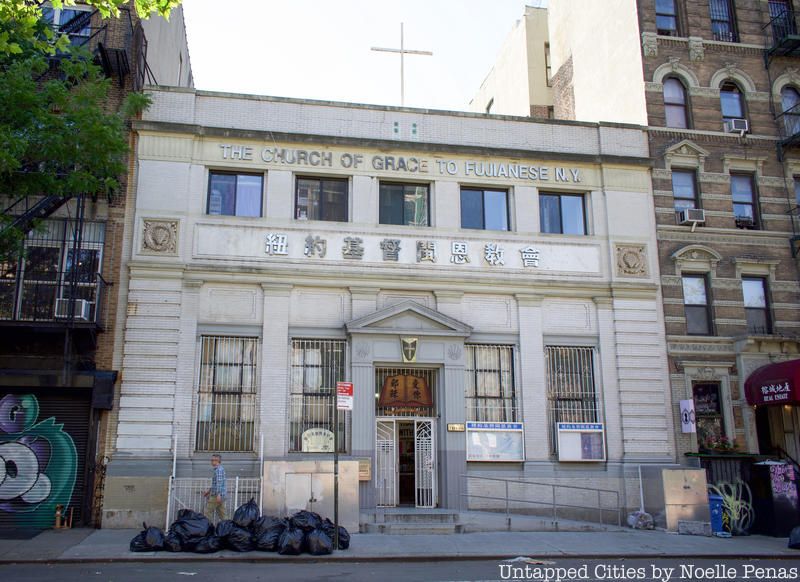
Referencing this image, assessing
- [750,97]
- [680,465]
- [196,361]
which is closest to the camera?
[196,361]

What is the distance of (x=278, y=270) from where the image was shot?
19422 millimetres

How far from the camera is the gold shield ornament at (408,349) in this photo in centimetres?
1944

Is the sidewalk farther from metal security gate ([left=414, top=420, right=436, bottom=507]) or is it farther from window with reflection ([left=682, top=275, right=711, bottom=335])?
window with reflection ([left=682, top=275, right=711, bottom=335])

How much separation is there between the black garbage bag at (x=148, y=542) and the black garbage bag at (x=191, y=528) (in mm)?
297

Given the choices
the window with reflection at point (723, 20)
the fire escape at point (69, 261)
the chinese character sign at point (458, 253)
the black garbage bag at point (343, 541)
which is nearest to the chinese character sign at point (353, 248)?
the chinese character sign at point (458, 253)

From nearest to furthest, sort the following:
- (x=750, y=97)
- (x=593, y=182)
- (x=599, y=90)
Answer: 1. (x=593, y=182)
2. (x=750, y=97)
3. (x=599, y=90)

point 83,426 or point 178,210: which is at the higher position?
point 178,210

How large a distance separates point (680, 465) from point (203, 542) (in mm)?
12874

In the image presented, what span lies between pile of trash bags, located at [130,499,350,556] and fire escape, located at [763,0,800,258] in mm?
17002

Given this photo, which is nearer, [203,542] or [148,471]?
[203,542]

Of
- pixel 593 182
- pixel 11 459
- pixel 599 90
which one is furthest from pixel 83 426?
pixel 599 90

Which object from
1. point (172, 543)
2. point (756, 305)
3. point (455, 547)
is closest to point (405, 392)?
point (455, 547)

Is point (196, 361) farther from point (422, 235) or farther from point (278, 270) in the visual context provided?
point (422, 235)

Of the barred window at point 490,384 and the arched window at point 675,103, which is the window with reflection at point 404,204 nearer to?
the barred window at point 490,384
